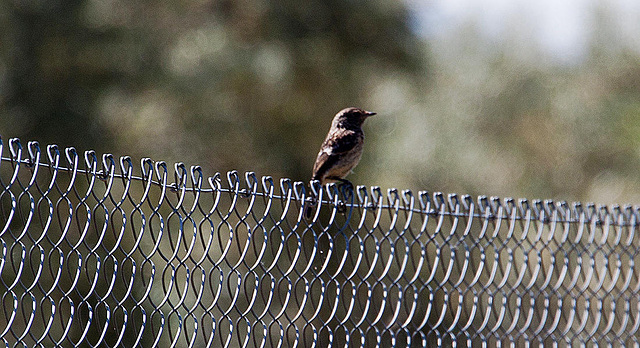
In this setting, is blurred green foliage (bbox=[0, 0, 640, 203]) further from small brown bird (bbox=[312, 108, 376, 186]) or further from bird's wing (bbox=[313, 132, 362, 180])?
bird's wing (bbox=[313, 132, 362, 180])

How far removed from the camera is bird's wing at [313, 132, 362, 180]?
5.57m

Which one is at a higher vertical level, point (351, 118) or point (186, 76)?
point (186, 76)

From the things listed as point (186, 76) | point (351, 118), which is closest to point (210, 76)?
point (186, 76)

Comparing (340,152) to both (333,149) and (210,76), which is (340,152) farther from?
(210,76)

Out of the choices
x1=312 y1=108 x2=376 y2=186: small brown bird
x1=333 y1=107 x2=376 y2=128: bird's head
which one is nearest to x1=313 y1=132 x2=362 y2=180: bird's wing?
x1=312 y1=108 x2=376 y2=186: small brown bird

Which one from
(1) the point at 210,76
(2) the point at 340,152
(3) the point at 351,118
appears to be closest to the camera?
(2) the point at 340,152

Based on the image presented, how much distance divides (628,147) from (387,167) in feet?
17.3

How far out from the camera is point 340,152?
18.6 ft

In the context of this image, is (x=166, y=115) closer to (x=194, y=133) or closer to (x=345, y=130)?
(x=194, y=133)

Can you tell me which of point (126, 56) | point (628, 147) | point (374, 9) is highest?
point (628, 147)

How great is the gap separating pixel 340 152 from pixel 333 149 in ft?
0.19

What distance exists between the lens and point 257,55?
9.48m

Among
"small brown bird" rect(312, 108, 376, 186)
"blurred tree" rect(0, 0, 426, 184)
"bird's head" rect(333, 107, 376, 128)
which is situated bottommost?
"small brown bird" rect(312, 108, 376, 186)

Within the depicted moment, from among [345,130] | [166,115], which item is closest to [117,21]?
[166,115]
